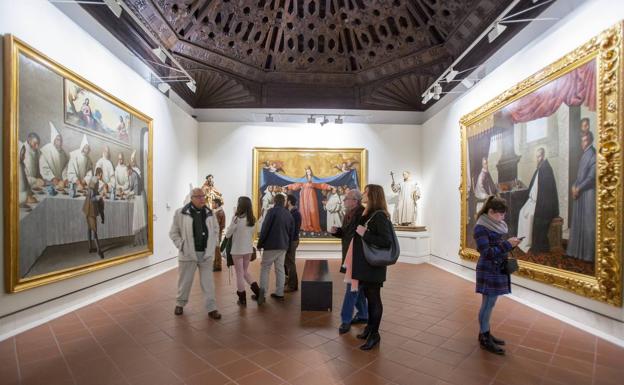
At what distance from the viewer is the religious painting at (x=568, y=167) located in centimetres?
374

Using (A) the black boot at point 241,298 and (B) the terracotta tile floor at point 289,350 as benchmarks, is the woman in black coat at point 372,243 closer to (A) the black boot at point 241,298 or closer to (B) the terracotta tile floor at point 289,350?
(B) the terracotta tile floor at point 289,350

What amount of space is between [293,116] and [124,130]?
209 inches

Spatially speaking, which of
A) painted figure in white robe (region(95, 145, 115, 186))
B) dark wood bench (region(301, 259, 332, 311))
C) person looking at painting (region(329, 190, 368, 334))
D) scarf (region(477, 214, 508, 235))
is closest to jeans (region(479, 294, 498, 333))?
scarf (region(477, 214, 508, 235))

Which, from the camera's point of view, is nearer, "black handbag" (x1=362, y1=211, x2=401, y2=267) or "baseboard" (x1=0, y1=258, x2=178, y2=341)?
"black handbag" (x1=362, y1=211, x2=401, y2=267)

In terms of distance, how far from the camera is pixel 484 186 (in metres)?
6.38

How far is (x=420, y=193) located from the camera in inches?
393

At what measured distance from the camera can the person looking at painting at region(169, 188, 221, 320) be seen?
14.4ft

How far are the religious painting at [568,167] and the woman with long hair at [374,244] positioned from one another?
110cm

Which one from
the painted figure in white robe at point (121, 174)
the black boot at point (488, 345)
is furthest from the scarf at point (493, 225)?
the painted figure in white robe at point (121, 174)

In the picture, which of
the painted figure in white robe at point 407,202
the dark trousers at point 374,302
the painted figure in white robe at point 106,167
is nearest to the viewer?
the dark trousers at point 374,302

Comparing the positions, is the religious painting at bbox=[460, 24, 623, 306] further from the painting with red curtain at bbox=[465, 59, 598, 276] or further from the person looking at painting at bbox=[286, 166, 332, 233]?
the person looking at painting at bbox=[286, 166, 332, 233]

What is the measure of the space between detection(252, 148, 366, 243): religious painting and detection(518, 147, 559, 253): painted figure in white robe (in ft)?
17.7

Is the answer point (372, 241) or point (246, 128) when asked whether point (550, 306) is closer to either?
point (372, 241)

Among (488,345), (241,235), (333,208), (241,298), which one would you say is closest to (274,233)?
(241,235)
